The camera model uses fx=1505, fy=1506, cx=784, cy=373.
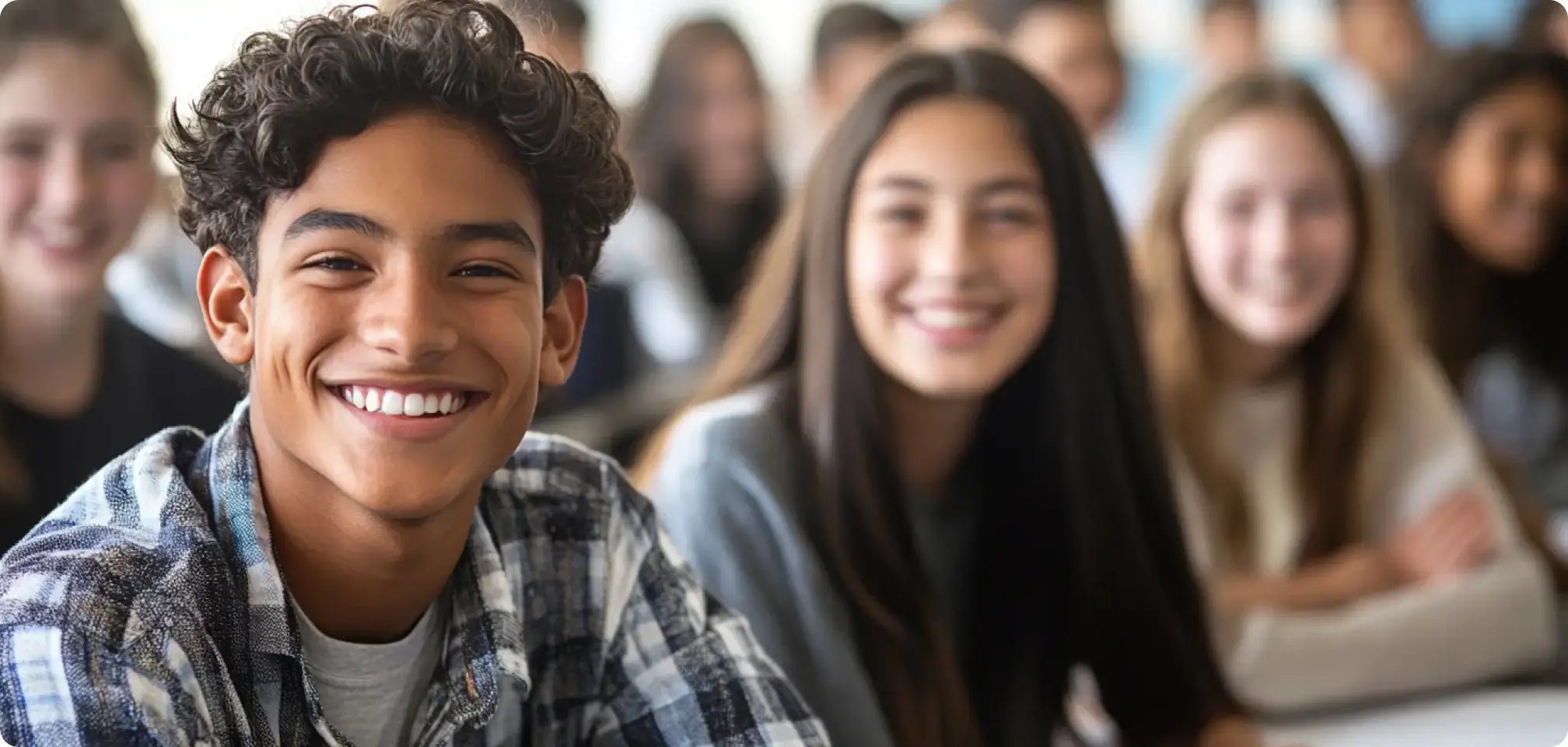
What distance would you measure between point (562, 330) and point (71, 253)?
32 cm

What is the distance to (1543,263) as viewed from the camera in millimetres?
2150

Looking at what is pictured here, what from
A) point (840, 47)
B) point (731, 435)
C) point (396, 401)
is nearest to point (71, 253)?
point (396, 401)

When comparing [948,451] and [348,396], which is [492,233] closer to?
[348,396]

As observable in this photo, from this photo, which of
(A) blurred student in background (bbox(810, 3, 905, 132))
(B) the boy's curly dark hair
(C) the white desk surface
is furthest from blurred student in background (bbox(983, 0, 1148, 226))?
(B) the boy's curly dark hair

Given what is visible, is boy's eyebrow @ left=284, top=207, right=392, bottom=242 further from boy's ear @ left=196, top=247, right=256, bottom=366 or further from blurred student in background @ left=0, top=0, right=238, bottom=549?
blurred student in background @ left=0, top=0, right=238, bottom=549

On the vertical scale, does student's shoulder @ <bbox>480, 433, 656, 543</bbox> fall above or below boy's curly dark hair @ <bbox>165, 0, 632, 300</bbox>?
below

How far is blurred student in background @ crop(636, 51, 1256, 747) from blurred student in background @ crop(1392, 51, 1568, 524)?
46.0 inches

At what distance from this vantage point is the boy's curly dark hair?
2.28 ft

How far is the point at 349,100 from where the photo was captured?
0.70 meters

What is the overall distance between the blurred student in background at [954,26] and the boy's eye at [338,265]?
5.78 feet

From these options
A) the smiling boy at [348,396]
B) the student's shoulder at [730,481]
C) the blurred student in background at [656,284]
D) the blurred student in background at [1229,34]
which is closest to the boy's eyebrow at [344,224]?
the smiling boy at [348,396]

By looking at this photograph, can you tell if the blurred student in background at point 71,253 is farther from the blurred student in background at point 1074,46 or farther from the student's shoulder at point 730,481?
the blurred student in background at point 1074,46

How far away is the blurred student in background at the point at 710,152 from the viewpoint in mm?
2768

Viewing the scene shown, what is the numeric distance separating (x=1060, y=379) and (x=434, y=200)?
583mm
